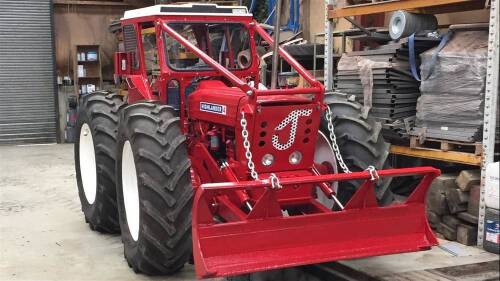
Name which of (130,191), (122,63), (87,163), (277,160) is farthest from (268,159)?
(87,163)

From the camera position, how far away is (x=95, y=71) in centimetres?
1361

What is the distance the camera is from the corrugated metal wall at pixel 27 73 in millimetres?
12914

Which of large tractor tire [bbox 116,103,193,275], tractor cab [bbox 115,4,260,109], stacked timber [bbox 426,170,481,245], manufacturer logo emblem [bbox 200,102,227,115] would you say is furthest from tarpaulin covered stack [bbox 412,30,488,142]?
large tractor tire [bbox 116,103,193,275]

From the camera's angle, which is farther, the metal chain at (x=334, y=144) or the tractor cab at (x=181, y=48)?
the tractor cab at (x=181, y=48)

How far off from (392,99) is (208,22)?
2.00m

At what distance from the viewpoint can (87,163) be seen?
6.28 metres

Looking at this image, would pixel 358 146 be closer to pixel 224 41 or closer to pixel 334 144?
pixel 334 144

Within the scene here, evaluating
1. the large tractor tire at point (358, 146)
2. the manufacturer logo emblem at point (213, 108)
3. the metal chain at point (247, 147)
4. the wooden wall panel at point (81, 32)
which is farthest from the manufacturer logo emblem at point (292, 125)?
the wooden wall panel at point (81, 32)

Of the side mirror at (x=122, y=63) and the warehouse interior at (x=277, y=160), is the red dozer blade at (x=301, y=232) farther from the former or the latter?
the side mirror at (x=122, y=63)

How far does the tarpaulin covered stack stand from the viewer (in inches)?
201

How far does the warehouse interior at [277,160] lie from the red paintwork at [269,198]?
1cm

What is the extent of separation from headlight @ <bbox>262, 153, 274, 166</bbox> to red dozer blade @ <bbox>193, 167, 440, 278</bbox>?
0.51 metres

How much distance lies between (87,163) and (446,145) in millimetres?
3630

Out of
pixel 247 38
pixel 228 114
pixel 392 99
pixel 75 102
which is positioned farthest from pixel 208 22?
pixel 75 102
